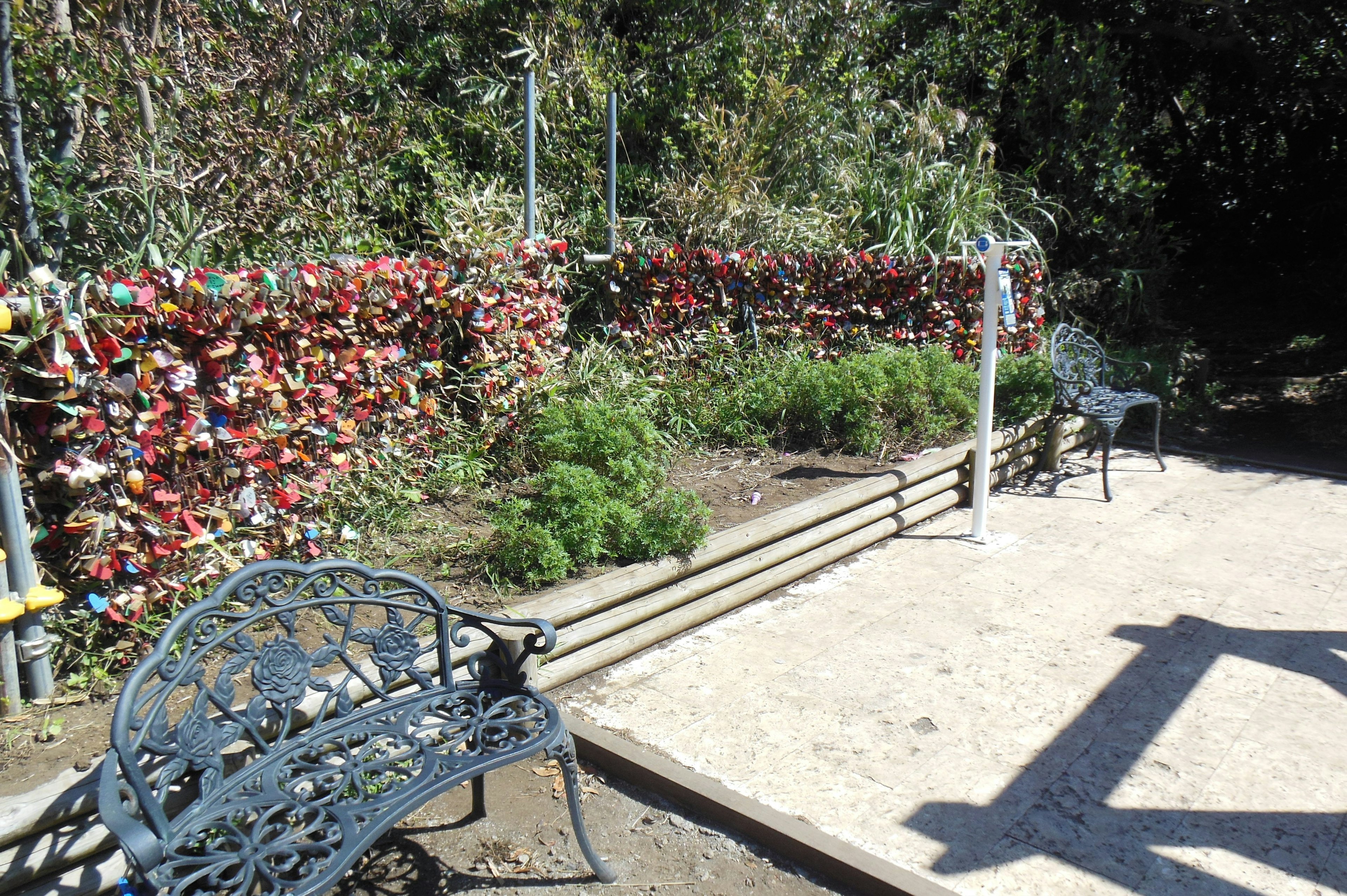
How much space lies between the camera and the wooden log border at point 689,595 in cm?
212

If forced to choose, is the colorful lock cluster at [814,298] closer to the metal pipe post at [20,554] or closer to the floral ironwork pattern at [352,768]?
the metal pipe post at [20,554]

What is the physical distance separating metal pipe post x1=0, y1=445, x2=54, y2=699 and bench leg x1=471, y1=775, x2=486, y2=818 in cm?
126

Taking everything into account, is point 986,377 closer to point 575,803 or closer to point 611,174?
point 611,174

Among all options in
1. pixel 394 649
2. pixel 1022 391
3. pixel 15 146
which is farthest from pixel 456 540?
pixel 1022 391

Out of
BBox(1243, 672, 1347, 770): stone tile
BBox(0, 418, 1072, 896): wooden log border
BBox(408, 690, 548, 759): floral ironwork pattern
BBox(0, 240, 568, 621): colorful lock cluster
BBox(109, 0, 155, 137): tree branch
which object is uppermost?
BBox(109, 0, 155, 137): tree branch

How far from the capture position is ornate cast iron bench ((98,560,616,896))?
6.21 ft

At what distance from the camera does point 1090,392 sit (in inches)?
260

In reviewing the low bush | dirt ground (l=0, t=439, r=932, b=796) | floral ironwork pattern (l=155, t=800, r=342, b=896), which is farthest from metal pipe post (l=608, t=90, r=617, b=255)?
floral ironwork pattern (l=155, t=800, r=342, b=896)

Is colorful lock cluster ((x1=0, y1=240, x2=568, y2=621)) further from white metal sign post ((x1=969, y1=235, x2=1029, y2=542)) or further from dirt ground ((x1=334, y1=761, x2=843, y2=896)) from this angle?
white metal sign post ((x1=969, y1=235, x2=1029, y2=542))

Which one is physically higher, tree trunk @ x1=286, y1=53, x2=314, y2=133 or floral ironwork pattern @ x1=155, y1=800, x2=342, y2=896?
tree trunk @ x1=286, y1=53, x2=314, y2=133

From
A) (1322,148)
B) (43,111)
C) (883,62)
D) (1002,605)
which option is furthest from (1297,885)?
(1322,148)

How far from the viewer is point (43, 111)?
14.3 feet

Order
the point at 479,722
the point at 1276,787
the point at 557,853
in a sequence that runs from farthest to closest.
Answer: the point at 1276,787 → the point at 557,853 → the point at 479,722

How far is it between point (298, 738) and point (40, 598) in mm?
887
